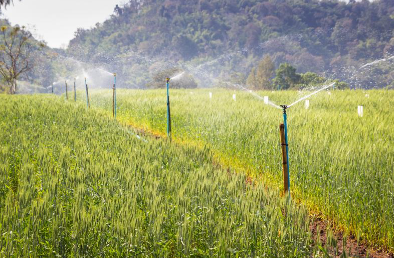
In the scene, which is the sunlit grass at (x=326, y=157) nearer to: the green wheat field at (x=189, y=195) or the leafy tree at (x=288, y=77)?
the green wheat field at (x=189, y=195)

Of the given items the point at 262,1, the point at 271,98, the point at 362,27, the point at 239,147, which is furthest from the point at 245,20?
the point at 239,147

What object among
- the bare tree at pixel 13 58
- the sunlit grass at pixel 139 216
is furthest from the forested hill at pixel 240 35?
the sunlit grass at pixel 139 216

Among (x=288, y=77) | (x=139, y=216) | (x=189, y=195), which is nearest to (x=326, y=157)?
(x=189, y=195)

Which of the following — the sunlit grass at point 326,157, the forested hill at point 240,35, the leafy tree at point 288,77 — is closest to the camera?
the sunlit grass at point 326,157

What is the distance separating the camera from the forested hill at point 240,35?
92.7 meters

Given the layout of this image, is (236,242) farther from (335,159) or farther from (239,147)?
(239,147)

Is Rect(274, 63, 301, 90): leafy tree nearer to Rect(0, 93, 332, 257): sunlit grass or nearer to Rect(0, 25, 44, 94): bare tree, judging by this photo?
Rect(0, 25, 44, 94): bare tree

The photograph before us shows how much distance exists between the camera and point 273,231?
2553 millimetres

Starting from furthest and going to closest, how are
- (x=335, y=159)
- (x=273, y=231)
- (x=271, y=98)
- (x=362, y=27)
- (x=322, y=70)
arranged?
(x=362, y=27) → (x=322, y=70) → (x=271, y=98) → (x=335, y=159) → (x=273, y=231)

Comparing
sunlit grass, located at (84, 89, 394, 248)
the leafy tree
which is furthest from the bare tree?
the leafy tree

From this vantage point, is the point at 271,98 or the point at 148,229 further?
the point at 271,98

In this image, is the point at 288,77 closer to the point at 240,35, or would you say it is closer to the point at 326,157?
the point at 326,157

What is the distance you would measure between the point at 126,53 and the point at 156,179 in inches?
4439

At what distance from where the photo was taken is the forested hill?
92.7 metres
